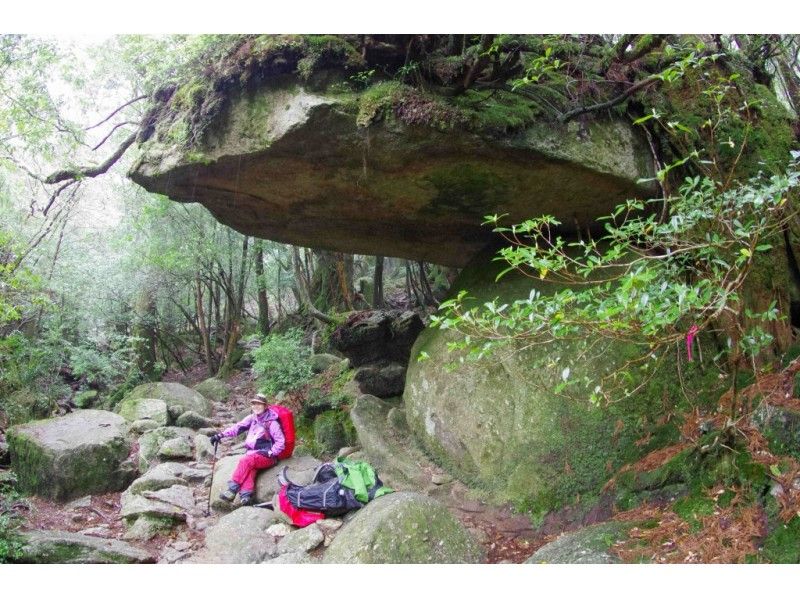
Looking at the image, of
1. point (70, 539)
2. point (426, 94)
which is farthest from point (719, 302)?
point (70, 539)

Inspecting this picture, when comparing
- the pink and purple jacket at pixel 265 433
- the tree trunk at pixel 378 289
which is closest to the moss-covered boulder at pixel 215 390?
the tree trunk at pixel 378 289

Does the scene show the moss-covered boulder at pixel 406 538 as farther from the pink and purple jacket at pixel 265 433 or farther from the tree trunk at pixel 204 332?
the tree trunk at pixel 204 332

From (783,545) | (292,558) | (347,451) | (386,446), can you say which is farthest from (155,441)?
(783,545)

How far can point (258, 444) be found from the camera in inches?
225

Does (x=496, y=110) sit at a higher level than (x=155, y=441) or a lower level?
higher

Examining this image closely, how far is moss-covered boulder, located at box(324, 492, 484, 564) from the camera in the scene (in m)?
3.78

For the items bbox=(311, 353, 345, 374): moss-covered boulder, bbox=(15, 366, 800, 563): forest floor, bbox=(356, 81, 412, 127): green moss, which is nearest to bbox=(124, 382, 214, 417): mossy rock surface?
bbox=(311, 353, 345, 374): moss-covered boulder

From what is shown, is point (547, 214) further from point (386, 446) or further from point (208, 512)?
point (208, 512)

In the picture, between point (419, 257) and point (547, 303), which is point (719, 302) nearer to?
point (547, 303)

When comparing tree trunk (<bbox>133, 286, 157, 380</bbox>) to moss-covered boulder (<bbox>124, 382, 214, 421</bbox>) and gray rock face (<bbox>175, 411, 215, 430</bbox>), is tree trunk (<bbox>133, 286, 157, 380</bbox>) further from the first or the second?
gray rock face (<bbox>175, 411, 215, 430</bbox>)

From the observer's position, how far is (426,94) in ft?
14.2

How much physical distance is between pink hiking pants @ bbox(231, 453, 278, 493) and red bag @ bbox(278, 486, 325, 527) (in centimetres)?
68

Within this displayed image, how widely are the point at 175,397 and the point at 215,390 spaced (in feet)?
3.82

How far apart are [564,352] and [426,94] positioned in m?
2.50
